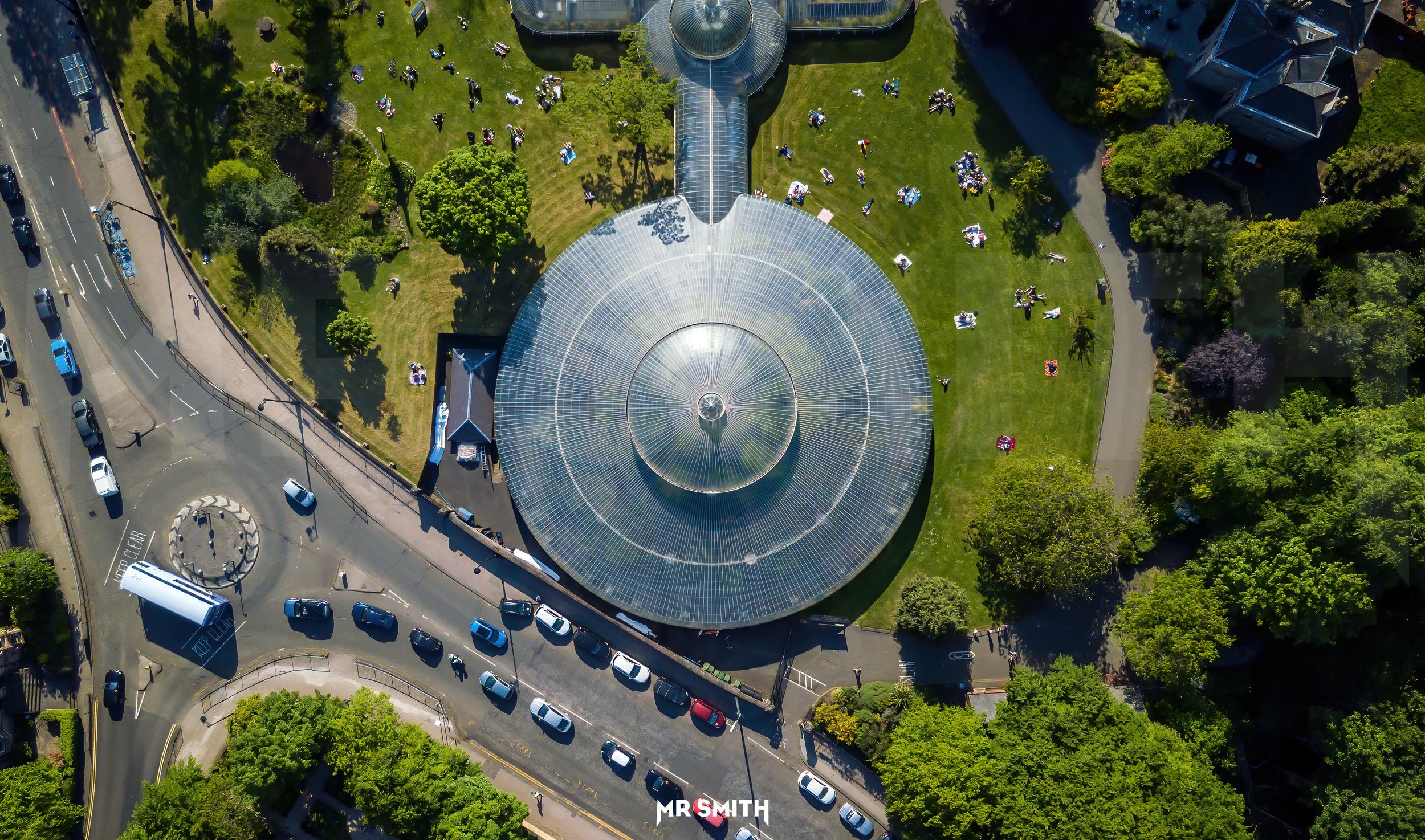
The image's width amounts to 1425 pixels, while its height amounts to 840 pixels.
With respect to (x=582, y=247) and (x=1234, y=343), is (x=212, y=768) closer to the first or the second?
(x=582, y=247)

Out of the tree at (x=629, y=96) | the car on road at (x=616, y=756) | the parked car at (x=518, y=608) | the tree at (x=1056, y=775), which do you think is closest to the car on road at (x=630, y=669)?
the car on road at (x=616, y=756)

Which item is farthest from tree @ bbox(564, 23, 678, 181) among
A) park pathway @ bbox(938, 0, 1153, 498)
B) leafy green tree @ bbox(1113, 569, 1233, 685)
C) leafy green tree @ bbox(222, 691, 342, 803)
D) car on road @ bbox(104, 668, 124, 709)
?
car on road @ bbox(104, 668, 124, 709)

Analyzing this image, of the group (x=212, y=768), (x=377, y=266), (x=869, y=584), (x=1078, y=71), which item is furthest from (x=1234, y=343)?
(x=212, y=768)

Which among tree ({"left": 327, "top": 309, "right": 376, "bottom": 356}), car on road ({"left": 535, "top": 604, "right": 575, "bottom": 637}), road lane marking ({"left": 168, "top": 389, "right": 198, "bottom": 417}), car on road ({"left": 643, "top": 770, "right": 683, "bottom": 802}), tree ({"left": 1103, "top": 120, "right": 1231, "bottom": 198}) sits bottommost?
car on road ({"left": 643, "top": 770, "right": 683, "bottom": 802})

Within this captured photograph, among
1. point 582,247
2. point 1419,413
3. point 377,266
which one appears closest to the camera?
point 1419,413

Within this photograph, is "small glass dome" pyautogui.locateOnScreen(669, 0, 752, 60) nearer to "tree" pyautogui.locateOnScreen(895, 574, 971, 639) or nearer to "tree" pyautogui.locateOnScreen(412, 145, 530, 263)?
"tree" pyautogui.locateOnScreen(412, 145, 530, 263)

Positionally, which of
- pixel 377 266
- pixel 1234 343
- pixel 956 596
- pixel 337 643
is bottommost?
pixel 337 643
